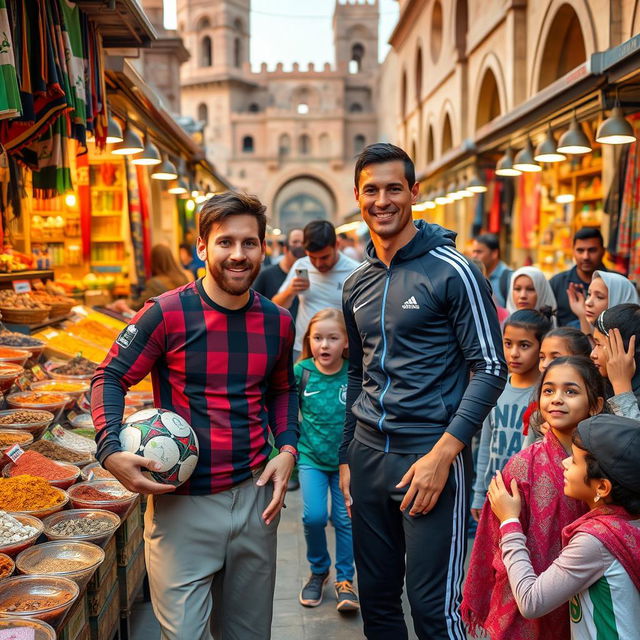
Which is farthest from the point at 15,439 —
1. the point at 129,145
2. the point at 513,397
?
the point at 129,145

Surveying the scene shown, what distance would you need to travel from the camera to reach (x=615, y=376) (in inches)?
119

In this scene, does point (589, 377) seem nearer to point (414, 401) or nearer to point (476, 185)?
point (414, 401)

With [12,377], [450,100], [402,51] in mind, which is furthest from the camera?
[402,51]

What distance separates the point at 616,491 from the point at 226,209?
1.38 metres

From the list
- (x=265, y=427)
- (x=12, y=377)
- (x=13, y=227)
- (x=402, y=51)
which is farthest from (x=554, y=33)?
(x=402, y=51)

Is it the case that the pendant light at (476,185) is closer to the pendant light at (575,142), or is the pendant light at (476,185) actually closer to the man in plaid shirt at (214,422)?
the pendant light at (575,142)

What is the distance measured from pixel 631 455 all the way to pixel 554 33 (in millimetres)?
10482

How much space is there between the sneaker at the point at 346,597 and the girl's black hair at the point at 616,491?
6.95 feet

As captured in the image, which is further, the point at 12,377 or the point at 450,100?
the point at 450,100

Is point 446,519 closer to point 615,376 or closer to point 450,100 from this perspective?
point 615,376

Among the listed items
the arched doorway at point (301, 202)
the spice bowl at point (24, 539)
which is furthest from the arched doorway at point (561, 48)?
the arched doorway at point (301, 202)

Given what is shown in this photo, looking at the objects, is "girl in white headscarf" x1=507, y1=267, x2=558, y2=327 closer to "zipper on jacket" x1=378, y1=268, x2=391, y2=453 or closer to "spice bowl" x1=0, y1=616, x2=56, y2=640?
"zipper on jacket" x1=378, y1=268, x2=391, y2=453

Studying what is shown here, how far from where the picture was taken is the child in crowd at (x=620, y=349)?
3020 millimetres

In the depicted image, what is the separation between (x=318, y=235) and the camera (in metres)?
5.18
